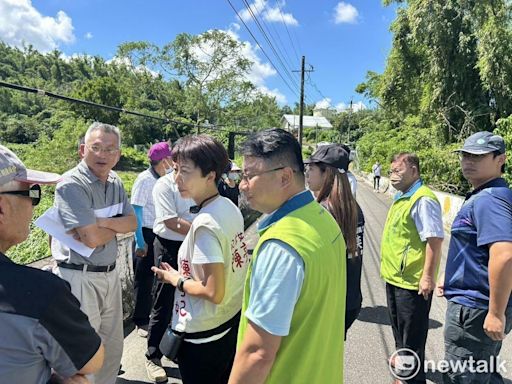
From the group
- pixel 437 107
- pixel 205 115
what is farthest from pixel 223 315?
pixel 205 115

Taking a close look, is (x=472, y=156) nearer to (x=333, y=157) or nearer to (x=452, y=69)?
(x=333, y=157)

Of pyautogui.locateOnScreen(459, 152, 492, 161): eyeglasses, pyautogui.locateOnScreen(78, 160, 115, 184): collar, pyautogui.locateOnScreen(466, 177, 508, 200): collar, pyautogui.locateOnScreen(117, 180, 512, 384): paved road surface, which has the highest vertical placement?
pyautogui.locateOnScreen(459, 152, 492, 161): eyeglasses

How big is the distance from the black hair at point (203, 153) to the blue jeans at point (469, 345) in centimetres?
161

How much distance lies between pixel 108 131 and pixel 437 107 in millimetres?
18888

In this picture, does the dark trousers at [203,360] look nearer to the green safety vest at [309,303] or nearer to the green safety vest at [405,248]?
the green safety vest at [309,303]

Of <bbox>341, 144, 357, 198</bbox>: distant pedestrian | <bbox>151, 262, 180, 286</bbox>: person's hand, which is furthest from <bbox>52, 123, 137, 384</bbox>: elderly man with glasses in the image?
<bbox>341, 144, 357, 198</bbox>: distant pedestrian

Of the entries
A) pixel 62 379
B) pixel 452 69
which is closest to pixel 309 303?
pixel 62 379

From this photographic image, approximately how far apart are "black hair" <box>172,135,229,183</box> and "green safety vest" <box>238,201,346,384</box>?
2.57 feet

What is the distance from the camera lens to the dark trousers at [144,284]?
12.7ft

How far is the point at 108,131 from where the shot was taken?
266 cm

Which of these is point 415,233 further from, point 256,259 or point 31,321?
point 31,321

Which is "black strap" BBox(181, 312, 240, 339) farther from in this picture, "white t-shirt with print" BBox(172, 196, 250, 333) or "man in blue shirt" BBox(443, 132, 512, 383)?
"man in blue shirt" BBox(443, 132, 512, 383)

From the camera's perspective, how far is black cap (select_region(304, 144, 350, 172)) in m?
2.76

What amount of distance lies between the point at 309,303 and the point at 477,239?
4.33 feet
